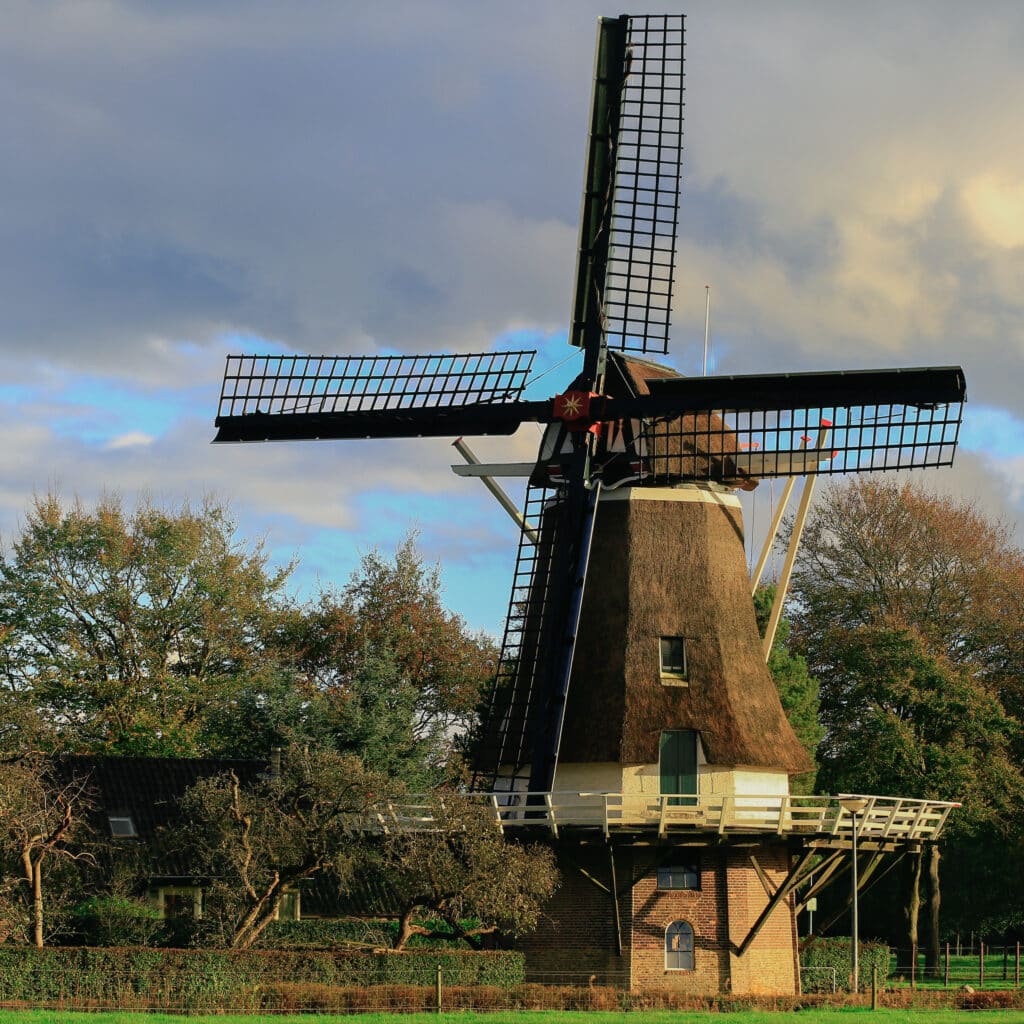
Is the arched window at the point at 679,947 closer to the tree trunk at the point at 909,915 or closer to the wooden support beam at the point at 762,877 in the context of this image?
the wooden support beam at the point at 762,877

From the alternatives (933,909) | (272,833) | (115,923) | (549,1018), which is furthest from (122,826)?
(933,909)

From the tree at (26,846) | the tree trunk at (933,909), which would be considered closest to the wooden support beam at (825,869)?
the tree at (26,846)

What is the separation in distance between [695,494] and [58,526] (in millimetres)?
24749

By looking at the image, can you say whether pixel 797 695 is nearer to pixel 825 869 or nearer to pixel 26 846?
pixel 825 869

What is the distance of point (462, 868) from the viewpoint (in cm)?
2716

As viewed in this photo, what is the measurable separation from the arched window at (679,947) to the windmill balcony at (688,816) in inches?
81.7

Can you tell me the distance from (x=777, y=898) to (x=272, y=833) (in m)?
9.14

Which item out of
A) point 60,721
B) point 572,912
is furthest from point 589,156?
point 60,721

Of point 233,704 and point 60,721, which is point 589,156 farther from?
point 60,721

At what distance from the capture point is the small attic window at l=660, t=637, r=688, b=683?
3000 cm

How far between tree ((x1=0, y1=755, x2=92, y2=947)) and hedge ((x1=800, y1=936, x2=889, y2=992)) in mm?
14918

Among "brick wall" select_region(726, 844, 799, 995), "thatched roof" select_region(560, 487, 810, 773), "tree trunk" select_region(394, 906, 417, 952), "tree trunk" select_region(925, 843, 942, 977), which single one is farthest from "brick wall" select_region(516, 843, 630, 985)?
"tree trunk" select_region(925, 843, 942, 977)

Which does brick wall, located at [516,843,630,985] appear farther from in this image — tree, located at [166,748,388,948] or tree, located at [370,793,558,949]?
tree, located at [166,748,388,948]

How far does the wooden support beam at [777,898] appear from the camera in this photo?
1136 inches
